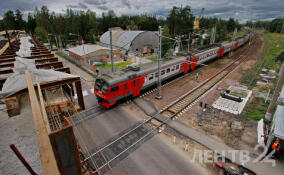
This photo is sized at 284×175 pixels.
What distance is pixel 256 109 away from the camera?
53.5 feet

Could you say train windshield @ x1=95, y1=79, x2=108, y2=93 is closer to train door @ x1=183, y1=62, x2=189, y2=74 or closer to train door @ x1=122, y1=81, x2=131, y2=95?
train door @ x1=122, y1=81, x2=131, y2=95

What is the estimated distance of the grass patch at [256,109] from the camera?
15.0 m

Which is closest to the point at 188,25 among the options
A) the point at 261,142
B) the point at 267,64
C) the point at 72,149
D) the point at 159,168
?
the point at 267,64

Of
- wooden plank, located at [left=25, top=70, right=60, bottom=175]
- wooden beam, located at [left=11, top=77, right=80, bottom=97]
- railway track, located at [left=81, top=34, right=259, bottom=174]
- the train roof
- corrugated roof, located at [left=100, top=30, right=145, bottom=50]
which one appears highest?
corrugated roof, located at [left=100, top=30, right=145, bottom=50]

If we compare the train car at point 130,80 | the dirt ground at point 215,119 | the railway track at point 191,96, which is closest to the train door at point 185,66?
the train car at point 130,80

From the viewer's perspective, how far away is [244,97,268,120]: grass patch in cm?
1503

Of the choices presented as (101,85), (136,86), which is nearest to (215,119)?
(136,86)

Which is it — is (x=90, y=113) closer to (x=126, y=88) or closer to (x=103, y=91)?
(x=103, y=91)

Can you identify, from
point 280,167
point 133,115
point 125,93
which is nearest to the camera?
point 280,167

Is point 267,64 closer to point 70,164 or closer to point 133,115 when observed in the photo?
point 133,115

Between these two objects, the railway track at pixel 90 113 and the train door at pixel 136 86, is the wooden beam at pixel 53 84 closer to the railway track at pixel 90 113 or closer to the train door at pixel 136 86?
the railway track at pixel 90 113

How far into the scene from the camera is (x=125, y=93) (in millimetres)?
16891

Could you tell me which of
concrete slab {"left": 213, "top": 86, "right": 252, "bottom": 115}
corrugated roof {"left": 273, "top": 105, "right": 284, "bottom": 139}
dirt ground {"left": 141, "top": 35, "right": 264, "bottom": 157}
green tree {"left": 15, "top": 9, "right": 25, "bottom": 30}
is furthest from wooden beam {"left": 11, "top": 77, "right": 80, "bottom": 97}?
green tree {"left": 15, "top": 9, "right": 25, "bottom": 30}

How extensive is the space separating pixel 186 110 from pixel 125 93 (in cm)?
676
